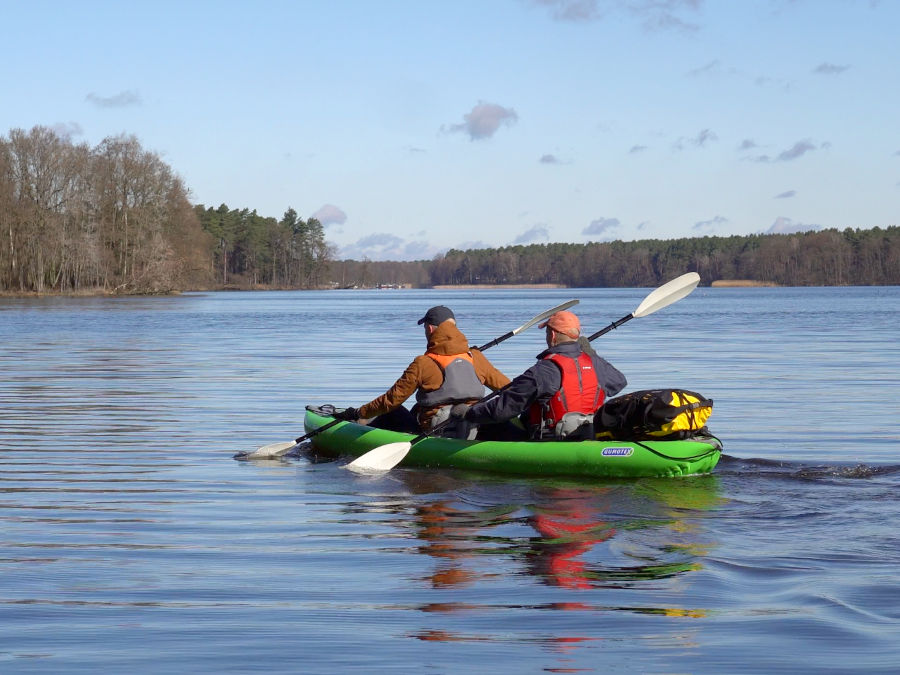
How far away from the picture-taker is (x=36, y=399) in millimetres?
16156

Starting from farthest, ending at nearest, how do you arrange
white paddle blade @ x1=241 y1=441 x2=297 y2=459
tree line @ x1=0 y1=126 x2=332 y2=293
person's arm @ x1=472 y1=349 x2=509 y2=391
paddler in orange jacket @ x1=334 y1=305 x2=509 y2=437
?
tree line @ x1=0 y1=126 x2=332 y2=293 → white paddle blade @ x1=241 y1=441 x2=297 y2=459 → person's arm @ x1=472 y1=349 x2=509 y2=391 → paddler in orange jacket @ x1=334 y1=305 x2=509 y2=437

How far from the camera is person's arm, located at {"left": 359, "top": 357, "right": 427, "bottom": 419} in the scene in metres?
10.1

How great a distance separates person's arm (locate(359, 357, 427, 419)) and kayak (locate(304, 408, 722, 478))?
10.7 inches

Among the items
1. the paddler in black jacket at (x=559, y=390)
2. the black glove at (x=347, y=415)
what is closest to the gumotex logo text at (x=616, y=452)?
the paddler in black jacket at (x=559, y=390)

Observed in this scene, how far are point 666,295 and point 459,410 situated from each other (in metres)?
3.55

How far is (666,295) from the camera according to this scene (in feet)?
41.0

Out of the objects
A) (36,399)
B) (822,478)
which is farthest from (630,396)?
(36,399)

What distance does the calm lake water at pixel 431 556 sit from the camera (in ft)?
15.6

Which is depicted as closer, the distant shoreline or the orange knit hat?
the orange knit hat

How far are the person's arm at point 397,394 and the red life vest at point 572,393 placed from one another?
1.17 m

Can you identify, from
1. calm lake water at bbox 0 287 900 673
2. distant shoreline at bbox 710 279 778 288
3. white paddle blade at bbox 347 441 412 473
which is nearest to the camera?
calm lake water at bbox 0 287 900 673

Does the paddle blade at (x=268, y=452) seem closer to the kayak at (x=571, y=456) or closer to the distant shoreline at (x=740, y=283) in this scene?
the kayak at (x=571, y=456)

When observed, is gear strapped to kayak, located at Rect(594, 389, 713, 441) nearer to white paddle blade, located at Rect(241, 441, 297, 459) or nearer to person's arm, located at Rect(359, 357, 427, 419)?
person's arm, located at Rect(359, 357, 427, 419)

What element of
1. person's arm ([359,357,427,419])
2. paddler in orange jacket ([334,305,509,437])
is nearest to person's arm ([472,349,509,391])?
paddler in orange jacket ([334,305,509,437])
